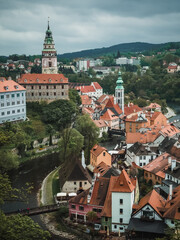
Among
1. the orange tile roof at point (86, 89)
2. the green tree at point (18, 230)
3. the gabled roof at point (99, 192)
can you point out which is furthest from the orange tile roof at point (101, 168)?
the orange tile roof at point (86, 89)

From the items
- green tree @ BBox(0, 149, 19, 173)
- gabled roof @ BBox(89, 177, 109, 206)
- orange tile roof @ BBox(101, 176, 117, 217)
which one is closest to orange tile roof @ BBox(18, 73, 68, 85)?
green tree @ BBox(0, 149, 19, 173)

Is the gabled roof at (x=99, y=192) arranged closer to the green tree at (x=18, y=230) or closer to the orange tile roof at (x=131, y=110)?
A: the green tree at (x=18, y=230)

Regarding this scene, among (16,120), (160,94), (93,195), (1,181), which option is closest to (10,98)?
(16,120)

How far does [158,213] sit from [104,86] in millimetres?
104665

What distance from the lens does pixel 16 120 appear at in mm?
58875

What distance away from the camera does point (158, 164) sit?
36406mm

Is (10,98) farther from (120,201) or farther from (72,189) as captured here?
(120,201)

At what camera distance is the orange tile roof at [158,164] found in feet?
116

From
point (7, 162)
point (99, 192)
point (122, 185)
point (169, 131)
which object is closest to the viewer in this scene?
point (122, 185)

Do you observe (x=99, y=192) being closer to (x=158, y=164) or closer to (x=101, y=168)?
(x=101, y=168)

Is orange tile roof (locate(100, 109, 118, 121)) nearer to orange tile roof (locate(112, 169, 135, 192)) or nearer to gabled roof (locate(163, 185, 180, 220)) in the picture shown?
orange tile roof (locate(112, 169, 135, 192))

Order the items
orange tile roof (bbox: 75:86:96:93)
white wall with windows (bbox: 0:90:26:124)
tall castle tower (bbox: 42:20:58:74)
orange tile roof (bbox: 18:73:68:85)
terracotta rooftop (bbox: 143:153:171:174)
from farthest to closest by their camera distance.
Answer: orange tile roof (bbox: 75:86:96:93) < tall castle tower (bbox: 42:20:58:74) < orange tile roof (bbox: 18:73:68:85) < white wall with windows (bbox: 0:90:26:124) < terracotta rooftop (bbox: 143:153:171:174)

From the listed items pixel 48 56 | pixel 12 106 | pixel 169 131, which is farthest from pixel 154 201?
pixel 48 56

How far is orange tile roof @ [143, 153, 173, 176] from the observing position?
35.3m
